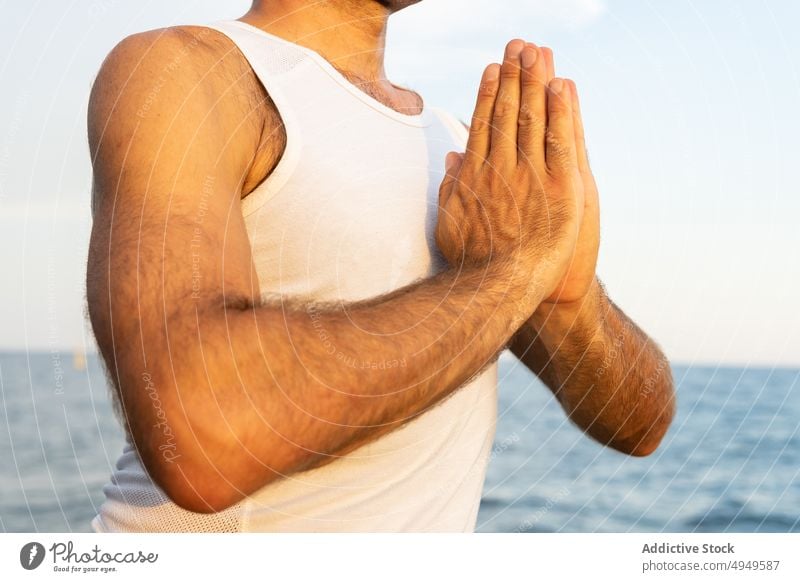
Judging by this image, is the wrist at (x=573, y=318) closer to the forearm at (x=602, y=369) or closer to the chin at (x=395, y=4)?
the forearm at (x=602, y=369)

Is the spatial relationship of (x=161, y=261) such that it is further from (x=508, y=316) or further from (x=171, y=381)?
(x=508, y=316)

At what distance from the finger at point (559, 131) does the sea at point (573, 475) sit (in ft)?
21.1

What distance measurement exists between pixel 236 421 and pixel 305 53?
76 centimetres

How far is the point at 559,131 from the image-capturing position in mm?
1553

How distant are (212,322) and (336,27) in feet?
2.61

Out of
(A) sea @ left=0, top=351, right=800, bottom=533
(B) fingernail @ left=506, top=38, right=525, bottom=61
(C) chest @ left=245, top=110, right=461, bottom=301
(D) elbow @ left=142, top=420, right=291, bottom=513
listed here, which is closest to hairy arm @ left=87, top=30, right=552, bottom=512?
(D) elbow @ left=142, top=420, right=291, bottom=513

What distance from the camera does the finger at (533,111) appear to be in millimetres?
1543

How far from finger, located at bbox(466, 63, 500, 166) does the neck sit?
0.26 m

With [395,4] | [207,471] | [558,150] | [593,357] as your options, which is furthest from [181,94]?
[593,357]

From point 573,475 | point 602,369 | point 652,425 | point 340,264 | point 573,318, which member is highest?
point 340,264

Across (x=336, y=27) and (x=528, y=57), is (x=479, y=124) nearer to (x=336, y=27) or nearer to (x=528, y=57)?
(x=528, y=57)

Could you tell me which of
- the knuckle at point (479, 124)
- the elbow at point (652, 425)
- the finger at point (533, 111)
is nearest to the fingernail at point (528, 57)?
the finger at point (533, 111)

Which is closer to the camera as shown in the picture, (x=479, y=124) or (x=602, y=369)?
(x=479, y=124)
